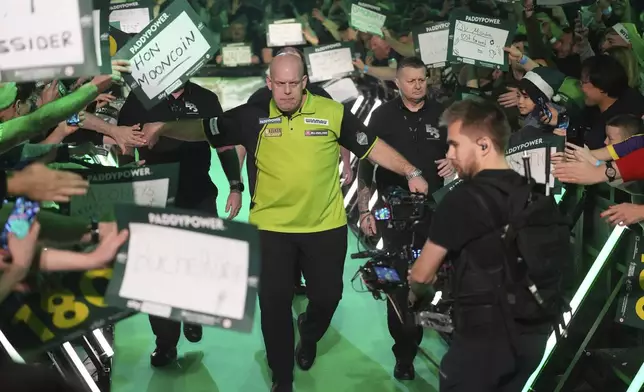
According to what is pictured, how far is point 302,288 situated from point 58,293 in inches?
140

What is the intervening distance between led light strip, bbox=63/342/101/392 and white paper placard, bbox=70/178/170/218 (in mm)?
796

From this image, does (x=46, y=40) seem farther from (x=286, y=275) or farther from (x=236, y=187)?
(x=236, y=187)

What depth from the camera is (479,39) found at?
645 cm

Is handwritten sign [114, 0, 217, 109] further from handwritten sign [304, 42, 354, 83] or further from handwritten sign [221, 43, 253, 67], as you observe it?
handwritten sign [221, 43, 253, 67]

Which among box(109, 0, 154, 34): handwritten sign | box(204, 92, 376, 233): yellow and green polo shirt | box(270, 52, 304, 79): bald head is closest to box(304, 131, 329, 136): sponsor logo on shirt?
box(204, 92, 376, 233): yellow and green polo shirt

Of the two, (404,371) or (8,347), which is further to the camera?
(404,371)

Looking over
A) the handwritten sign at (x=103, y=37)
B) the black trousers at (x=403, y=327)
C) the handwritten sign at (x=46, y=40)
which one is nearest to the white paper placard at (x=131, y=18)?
the black trousers at (x=403, y=327)

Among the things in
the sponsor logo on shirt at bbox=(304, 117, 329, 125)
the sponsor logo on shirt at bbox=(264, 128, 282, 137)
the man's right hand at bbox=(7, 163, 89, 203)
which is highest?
the man's right hand at bbox=(7, 163, 89, 203)

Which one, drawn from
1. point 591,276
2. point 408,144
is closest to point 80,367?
point 408,144

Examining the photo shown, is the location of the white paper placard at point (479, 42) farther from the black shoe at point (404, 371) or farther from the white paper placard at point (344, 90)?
the black shoe at point (404, 371)

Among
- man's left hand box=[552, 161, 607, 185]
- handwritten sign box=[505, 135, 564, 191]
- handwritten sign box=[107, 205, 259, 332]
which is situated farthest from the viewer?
handwritten sign box=[505, 135, 564, 191]

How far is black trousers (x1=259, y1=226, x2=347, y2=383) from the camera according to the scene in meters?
4.54

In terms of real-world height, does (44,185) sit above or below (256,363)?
above

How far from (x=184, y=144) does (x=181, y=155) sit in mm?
74
